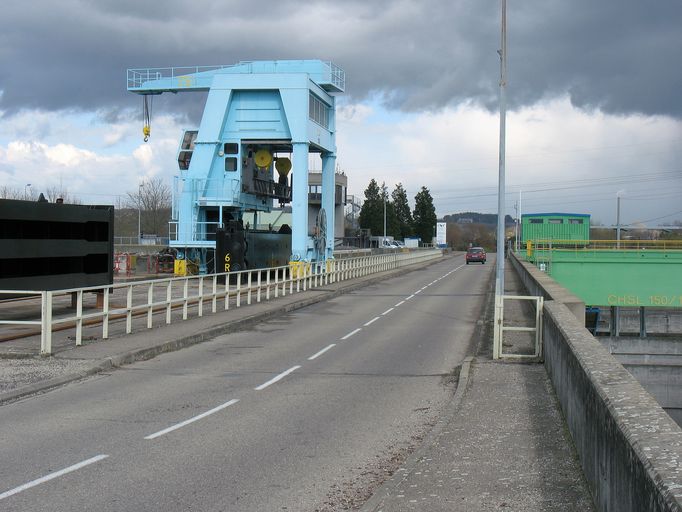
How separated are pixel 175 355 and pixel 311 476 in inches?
343

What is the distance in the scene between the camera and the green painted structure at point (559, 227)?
64.6 meters

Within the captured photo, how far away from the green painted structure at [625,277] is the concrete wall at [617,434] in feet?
106

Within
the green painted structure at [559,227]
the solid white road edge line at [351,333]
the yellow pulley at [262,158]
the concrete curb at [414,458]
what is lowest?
the solid white road edge line at [351,333]

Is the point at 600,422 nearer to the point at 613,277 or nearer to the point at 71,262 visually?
the point at 71,262

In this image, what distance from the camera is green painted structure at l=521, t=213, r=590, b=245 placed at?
64.6 m

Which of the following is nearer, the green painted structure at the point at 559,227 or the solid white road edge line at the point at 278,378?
the solid white road edge line at the point at 278,378

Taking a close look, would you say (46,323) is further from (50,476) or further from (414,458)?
(414,458)

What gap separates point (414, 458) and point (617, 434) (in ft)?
9.26

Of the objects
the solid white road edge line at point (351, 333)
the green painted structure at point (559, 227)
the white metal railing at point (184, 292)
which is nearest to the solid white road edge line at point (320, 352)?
the solid white road edge line at point (351, 333)

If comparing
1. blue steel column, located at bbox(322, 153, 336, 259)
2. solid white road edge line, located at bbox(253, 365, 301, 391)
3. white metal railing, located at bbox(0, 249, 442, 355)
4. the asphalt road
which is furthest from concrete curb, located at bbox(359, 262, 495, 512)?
blue steel column, located at bbox(322, 153, 336, 259)

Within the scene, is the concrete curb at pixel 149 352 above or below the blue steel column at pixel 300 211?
below

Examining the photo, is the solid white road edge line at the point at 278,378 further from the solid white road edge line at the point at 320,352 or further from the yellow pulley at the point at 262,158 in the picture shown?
A: the yellow pulley at the point at 262,158

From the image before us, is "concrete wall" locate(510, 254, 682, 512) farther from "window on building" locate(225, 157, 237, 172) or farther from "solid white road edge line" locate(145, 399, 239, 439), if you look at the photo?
"window on building" locate(225, 157, 237, 172)

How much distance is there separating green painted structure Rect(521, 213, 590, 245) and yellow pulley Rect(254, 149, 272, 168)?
32.7m
